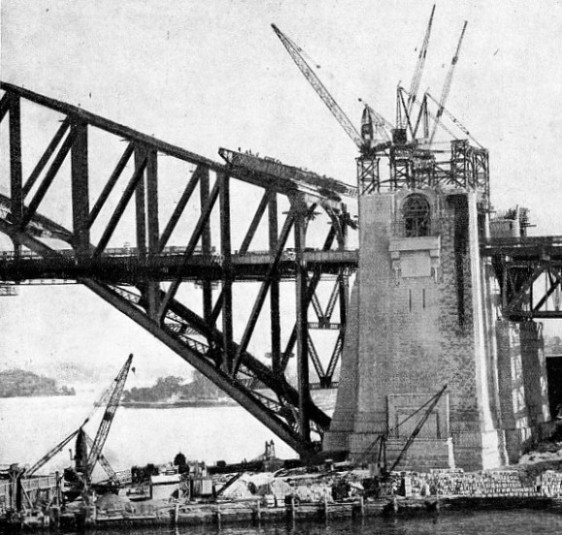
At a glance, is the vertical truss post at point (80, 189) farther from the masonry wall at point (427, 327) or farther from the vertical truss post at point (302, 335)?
the masonry wall at point (427, 327)

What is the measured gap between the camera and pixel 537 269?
64.9m

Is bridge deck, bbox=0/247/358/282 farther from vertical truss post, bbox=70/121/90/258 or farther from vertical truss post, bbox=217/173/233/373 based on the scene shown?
vertical truss post, bbox=70/121/90/258

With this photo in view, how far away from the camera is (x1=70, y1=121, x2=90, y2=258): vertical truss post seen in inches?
3000

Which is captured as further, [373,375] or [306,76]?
[306,76]

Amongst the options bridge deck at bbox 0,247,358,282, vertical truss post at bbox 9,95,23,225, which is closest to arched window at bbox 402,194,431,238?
bridge deck at bbox 0,247,358,282

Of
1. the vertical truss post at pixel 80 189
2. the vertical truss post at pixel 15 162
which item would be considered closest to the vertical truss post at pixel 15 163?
the vertical truss post at pixel 15 162

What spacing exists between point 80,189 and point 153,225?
5506mm

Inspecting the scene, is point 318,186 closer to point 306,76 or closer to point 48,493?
point 306,76

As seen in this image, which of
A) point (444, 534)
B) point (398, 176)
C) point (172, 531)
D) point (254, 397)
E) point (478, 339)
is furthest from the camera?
point (254, 397)

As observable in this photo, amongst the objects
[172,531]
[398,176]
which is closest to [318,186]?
[398,176]

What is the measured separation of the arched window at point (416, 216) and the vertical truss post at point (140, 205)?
18678mm

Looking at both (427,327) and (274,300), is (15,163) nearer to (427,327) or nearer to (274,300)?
(274,300)

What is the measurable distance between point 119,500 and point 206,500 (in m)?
4.99

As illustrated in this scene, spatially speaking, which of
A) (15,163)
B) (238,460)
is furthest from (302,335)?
(238,460)
